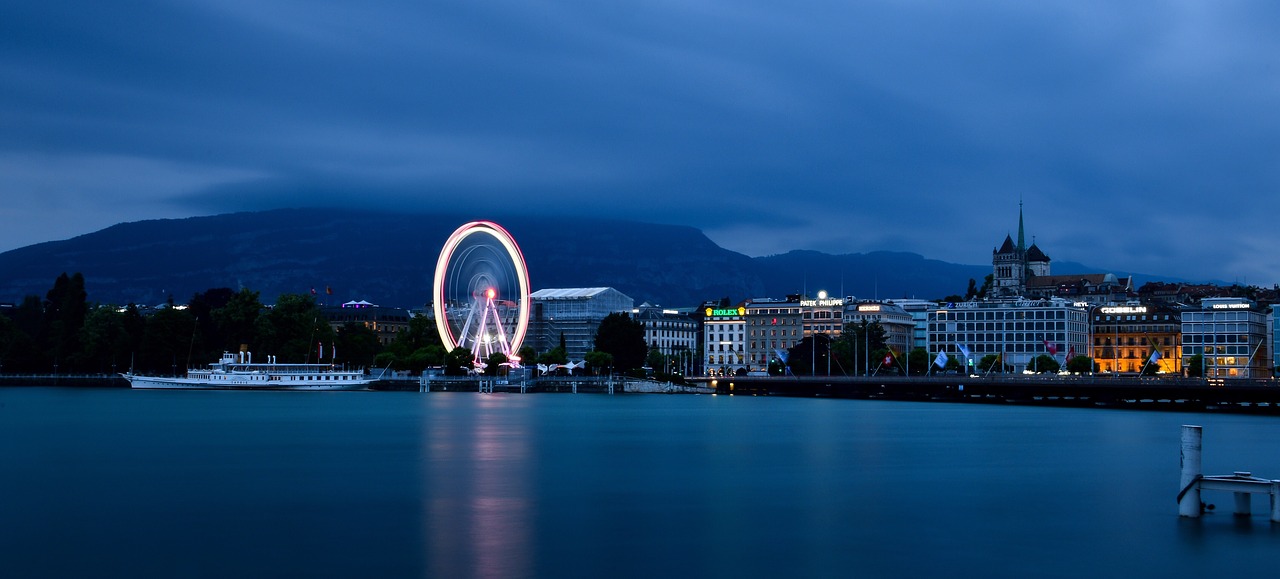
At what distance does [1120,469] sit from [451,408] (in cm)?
6194

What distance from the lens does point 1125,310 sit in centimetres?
19350

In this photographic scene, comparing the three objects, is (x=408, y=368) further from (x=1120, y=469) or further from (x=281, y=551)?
(x=281, y=551)

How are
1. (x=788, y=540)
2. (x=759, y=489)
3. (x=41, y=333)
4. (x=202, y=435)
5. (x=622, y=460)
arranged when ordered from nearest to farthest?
(x=788, y=540) → (x=759, y=489) → (x=622, y=460) → (x=202, y=435) → (x=41, y=333)

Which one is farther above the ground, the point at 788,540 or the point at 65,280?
the point at 65,280

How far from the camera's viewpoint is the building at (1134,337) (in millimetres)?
183875

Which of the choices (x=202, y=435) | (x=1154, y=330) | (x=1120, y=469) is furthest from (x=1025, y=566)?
(x=1154, y=330)

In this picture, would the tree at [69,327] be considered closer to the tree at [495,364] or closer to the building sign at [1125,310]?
the tree at [495,364]

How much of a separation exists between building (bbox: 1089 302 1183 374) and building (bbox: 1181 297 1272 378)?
403 centimetres

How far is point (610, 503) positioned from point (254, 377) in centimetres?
12034

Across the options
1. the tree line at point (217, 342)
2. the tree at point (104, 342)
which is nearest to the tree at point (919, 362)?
the tree line at point (217, 342)

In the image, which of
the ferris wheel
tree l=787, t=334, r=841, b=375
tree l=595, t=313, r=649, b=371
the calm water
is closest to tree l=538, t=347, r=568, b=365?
tree l=595, t=313, r=649, b=371

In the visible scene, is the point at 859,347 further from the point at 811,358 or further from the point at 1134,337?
the point at 1134,337

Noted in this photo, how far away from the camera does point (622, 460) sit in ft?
169

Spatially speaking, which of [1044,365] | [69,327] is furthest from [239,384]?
[1044,365]
